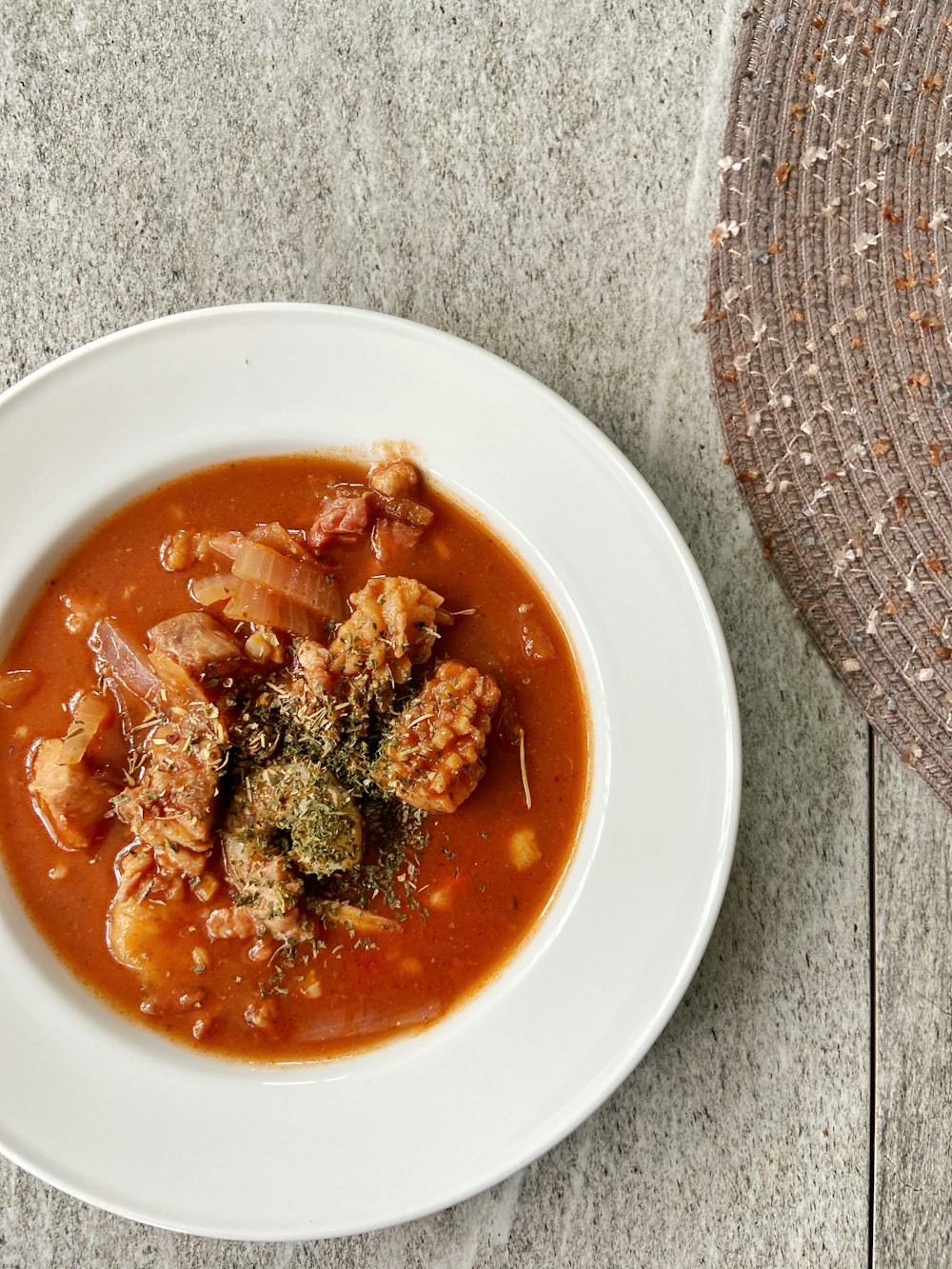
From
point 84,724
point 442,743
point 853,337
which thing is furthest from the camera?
point 853,337

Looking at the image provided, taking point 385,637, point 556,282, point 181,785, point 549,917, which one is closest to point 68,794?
point 181,785

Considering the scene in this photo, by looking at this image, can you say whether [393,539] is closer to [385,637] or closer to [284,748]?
[385,637]

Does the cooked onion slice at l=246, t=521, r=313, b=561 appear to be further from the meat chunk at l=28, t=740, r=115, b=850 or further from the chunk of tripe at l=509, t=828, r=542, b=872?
the chunk of tripe at l=509, t=828, r=542, b=872

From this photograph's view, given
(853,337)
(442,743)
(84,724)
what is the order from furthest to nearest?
(853,337)
(84,724)
(442,743)

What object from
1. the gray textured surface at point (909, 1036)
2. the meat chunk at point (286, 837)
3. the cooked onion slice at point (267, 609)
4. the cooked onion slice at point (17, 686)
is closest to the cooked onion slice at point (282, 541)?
the cooked onion slice at point (267, 609)

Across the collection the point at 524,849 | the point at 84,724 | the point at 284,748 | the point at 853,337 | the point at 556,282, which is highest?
the point at 556,282

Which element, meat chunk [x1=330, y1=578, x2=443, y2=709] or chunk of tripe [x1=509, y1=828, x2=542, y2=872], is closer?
meat chunk [x1=330, y1=578, x2=443, y2=709]

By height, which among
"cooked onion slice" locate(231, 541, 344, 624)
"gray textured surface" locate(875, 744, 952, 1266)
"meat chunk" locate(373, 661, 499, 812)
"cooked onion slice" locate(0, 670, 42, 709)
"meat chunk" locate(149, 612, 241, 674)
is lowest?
"gray textured surface" locate(875, 744, 952, 1266)

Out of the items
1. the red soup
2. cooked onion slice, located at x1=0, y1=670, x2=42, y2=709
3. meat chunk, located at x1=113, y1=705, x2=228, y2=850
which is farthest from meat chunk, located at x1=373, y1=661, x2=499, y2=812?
cooked onion slice, located at x1=0, y1=670, x2=42, y2=709
